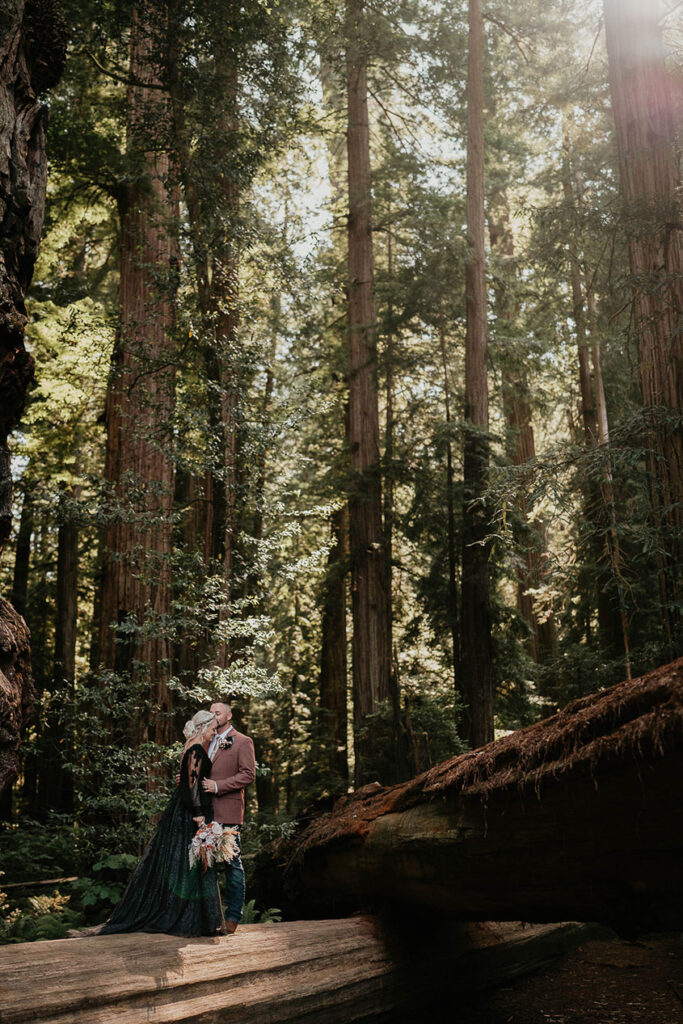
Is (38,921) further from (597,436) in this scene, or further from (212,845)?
(597,436)

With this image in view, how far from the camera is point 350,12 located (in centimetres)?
1348

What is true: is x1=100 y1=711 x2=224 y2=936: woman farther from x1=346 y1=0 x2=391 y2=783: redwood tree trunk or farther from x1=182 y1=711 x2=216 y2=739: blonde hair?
x1=346 y1=0 x2=391 y2=783: redwood tree trunk

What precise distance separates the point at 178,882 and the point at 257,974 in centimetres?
101

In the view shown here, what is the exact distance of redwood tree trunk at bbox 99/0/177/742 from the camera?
9008mm

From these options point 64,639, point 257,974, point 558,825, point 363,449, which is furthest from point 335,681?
point 558,825

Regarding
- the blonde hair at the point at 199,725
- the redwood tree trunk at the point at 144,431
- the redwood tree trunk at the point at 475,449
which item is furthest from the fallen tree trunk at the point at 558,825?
the redwood tree trunk at the point at 475,449

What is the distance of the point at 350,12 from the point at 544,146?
6749 millimetres

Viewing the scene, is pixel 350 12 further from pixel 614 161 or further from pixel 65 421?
pixel 65 421

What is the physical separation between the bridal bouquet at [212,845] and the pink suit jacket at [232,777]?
188 millimetres

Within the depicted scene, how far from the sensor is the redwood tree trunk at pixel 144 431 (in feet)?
29.6

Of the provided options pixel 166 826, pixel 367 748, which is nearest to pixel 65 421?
pixel 367 748

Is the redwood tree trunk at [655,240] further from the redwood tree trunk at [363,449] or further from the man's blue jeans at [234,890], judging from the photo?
the redwood tree trunk at [363,449]

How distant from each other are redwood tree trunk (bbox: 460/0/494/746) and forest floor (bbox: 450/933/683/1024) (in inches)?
161

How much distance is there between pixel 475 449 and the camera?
13094 millimetres
